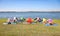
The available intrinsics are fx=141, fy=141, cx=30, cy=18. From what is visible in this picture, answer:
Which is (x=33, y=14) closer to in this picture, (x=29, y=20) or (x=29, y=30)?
(x=29, y=20)

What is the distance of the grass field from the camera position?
1.49m

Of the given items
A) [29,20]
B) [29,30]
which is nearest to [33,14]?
[29,20]

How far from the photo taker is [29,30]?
151 centimetres

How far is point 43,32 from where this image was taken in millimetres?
1494

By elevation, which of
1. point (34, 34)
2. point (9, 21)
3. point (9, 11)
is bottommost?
point (34, 34)

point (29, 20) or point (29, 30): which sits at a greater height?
point (29, 20)

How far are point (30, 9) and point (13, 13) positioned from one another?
19 cm

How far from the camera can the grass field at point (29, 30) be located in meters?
1.49

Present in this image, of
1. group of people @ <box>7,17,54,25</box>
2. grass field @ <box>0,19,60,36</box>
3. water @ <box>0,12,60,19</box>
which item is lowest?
grass field @ <box>0,19,60,36</box>

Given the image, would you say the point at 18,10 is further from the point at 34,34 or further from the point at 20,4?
the point at 34,34

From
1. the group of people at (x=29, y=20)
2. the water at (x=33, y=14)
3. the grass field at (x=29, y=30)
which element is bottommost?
the grass field at (x=29, y=30)

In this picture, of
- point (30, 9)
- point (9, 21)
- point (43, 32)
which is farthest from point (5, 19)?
point (43, 32)

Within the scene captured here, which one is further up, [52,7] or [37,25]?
[52,7]

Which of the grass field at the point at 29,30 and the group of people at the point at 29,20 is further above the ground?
the group of people at the point at 29,20
